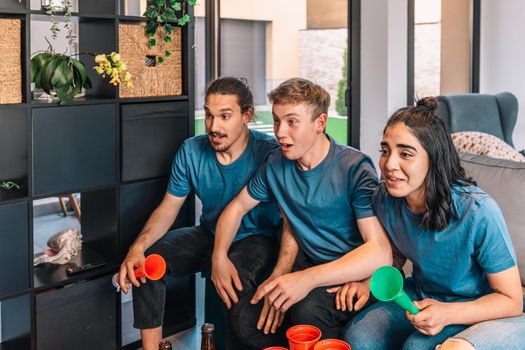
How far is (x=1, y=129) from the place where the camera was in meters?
2.42

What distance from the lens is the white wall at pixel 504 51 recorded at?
4.60 m

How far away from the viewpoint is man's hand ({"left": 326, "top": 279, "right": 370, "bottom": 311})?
2.10 m

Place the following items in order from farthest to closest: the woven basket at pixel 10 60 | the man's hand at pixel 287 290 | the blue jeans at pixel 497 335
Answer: the woven basket at pixel 10 60 < the man's hand at pixel 287 290 < the blue jeans at pixel 497 335

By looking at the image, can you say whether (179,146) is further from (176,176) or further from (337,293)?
(337,293)

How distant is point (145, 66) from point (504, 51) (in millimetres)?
2901

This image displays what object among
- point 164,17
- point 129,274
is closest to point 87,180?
point 129,274

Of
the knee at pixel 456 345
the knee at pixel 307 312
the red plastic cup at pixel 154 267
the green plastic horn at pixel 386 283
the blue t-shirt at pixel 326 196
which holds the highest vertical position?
the blue t-shirt at pixel 326 196

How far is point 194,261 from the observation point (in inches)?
104

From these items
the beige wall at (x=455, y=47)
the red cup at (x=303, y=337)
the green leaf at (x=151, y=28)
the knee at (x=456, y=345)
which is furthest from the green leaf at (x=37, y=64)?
the beige wall at (x=455, y=47)

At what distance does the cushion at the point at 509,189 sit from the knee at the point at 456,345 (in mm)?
636

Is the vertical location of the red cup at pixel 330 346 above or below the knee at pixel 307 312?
above

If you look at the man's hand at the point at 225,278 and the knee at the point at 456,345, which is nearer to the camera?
the knee at the point at 456,345

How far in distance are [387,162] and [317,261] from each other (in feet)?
1.89

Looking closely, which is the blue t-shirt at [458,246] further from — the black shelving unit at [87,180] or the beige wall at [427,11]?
the beige wall at [427,11]
